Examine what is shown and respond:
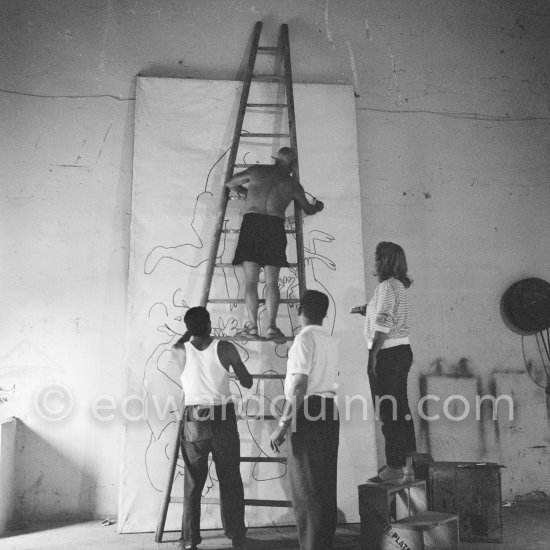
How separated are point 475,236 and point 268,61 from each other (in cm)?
204

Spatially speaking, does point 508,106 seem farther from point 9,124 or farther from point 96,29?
point 9,124

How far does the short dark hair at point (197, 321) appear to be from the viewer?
3.03 m

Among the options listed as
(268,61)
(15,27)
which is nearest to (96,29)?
(15,27)

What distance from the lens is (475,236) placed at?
14.3 ft

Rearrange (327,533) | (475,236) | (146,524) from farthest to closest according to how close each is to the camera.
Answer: (475,236) < (146,524) < (327,533)

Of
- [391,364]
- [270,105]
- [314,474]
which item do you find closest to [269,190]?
[270,105]

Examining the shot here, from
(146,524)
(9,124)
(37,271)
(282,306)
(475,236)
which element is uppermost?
(9,124)

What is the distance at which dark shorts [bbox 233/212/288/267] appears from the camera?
3.54 meters

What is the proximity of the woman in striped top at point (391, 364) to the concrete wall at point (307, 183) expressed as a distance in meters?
1.02

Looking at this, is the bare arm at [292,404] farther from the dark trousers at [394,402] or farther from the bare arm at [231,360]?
the dark trousers at [394,402]

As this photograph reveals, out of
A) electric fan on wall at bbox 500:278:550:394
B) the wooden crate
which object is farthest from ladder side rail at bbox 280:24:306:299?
electric fan on wall at bbox 500:278:550:394

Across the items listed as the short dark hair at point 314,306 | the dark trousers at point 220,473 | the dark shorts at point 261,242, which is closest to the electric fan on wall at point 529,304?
the dark shorts at point 261,242

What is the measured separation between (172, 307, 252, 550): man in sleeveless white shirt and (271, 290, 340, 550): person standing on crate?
43 cm

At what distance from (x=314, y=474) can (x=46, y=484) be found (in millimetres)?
2094
